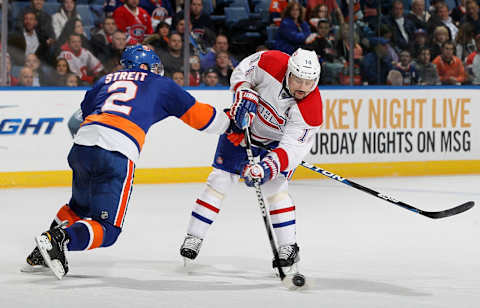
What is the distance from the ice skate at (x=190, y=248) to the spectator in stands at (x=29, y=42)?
3.79m

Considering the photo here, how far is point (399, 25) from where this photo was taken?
9023 mm

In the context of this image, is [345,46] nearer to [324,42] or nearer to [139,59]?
[324,42]

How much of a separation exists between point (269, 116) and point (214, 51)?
14.0ft

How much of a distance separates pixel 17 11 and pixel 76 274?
4039mm

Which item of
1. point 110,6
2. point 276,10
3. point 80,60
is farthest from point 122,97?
point 276,10

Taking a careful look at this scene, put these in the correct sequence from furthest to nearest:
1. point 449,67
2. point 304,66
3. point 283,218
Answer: point 449,67 < point 283,218 < point 304,66

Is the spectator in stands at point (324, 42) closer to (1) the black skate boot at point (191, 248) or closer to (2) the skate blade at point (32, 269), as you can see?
(1) the black skate boot at point (191, 248)

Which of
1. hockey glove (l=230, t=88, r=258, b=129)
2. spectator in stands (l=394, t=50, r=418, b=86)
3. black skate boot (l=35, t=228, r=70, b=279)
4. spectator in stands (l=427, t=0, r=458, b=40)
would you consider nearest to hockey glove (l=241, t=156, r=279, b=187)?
hockey glove (l=230, t=88, r=258, b=129)

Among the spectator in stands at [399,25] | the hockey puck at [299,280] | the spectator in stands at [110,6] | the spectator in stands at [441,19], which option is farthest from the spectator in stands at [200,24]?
the hockey puck at [299,280]

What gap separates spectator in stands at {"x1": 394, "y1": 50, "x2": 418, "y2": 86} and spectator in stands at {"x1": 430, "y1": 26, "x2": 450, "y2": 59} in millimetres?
284

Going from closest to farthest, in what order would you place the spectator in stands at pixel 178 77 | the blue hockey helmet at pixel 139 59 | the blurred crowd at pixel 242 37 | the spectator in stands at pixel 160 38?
the blue hockey helmet at pixel 139 59 < the blurred crowd at pixel 242 37 < the spectator in stands at pixel 160 38 < the spectator in stands at pixel 178 77

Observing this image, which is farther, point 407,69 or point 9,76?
point 407,69

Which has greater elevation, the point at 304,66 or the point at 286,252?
the point at 304,66

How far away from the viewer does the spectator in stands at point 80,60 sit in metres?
7.71
